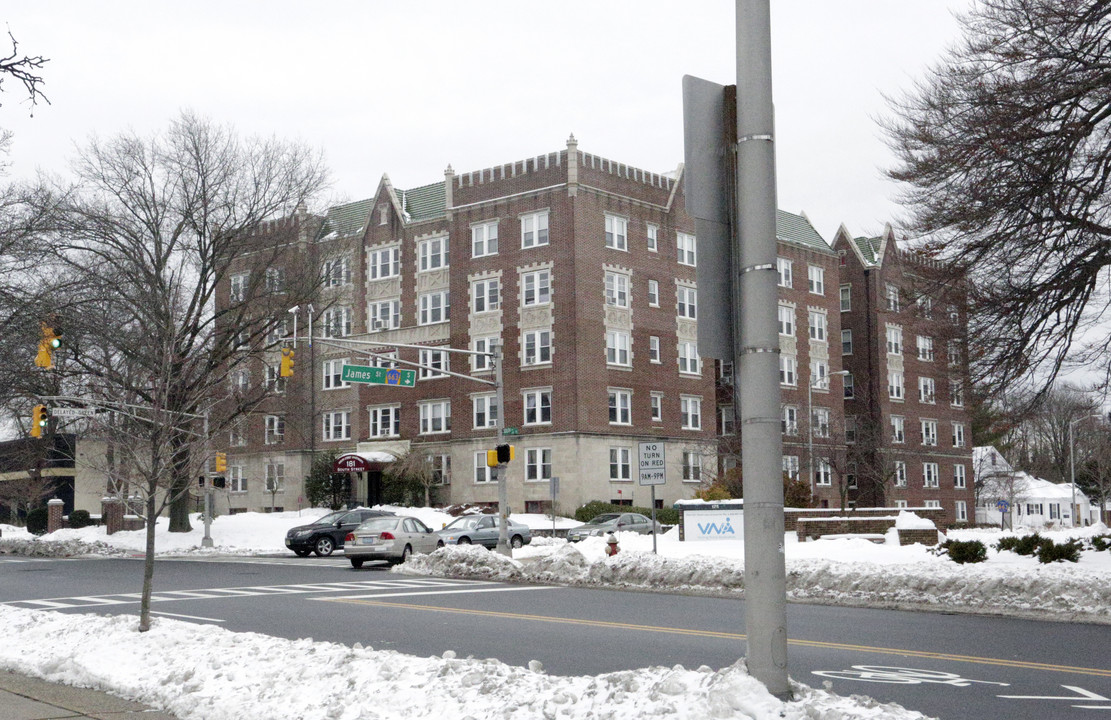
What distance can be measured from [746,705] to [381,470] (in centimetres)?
5739

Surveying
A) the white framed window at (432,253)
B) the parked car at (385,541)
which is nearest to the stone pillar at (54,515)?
the white framed window at (432,253)

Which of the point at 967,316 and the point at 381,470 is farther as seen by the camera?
the point at 381,470

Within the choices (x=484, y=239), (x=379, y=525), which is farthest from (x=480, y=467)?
(x=379, y=525)

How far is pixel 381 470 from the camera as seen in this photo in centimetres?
6241

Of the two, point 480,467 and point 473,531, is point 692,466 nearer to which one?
point 480,467

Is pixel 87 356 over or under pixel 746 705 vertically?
over

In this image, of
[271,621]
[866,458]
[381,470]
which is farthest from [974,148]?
[866,458]

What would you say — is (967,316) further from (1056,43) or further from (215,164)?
(215,164)

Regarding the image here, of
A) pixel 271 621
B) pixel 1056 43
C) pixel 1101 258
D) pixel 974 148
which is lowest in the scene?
pixel 271 621

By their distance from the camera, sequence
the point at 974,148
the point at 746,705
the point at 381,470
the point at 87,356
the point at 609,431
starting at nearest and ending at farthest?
the point at 746,705, the point at 974,148, the point at 87,356, the point at 609,431, the point at 381,470

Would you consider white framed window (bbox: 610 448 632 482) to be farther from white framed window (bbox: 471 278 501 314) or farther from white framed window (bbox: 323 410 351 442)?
white framed window (bbox: 323 410 351 442)

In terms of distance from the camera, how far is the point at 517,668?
920 cm

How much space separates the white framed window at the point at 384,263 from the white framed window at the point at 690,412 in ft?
59.7

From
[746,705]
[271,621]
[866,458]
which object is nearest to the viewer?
[746,705]
